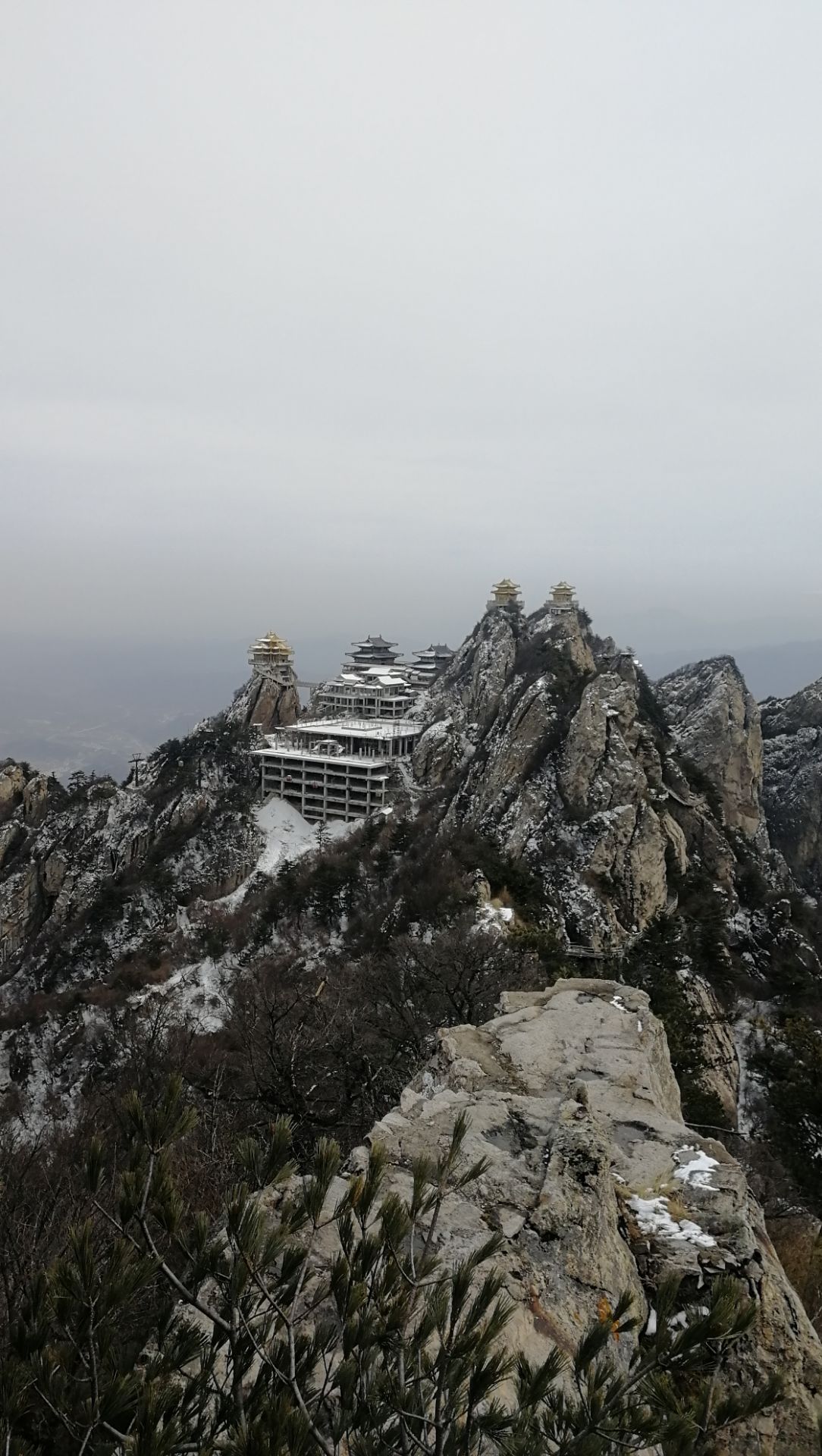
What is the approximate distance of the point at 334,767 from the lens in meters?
46.7

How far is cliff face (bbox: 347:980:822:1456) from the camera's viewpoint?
4.97 meters

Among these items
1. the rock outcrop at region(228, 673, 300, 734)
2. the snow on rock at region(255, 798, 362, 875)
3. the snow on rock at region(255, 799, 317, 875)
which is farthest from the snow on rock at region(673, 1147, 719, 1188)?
the rock outcrop at region(228, 673, 300, 734)

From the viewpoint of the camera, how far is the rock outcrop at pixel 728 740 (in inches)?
1943

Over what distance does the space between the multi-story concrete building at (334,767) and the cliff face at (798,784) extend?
3087 centimetres

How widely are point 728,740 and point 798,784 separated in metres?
11.0

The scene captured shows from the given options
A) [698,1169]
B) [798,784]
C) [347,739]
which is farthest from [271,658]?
[698,1169]

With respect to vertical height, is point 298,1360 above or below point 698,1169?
above

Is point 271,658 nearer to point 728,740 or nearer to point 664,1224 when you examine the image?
point 728,740

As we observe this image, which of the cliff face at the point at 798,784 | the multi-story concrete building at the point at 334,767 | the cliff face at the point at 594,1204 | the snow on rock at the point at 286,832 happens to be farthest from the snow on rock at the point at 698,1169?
the cliff face at the point at 798,784

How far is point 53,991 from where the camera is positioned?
35.9 metres

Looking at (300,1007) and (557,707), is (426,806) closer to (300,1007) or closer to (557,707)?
(557,707)

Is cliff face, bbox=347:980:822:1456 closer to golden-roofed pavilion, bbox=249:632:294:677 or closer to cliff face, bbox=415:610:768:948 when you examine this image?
cliff face, bbox=415:610:768:948

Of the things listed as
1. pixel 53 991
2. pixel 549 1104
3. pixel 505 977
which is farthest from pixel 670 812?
pixel 53 991

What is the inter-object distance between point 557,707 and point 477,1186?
33.1m
